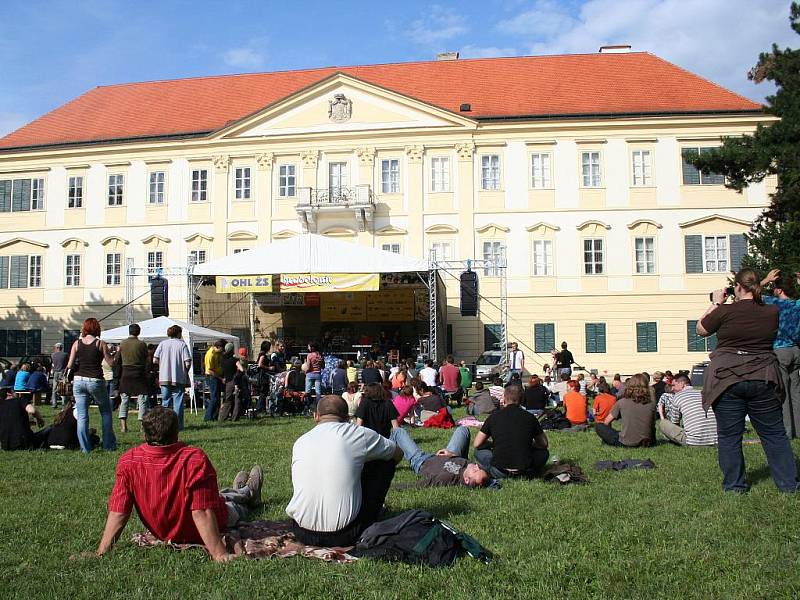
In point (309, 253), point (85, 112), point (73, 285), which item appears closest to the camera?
point (309, 253)

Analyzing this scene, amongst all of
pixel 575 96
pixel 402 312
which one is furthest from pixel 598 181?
pixel 402 312

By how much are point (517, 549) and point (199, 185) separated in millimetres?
31508

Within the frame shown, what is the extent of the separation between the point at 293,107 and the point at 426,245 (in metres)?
8.26

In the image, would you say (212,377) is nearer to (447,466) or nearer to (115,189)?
(447,466)

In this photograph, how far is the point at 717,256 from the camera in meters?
31.6

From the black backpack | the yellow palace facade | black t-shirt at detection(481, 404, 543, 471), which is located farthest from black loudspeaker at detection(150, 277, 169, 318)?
the black backpack

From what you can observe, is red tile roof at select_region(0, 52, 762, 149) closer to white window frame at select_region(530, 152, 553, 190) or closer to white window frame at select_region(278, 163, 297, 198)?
white window frame at select_region(530, 152, 553, 190)

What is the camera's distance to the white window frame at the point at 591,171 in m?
32.3

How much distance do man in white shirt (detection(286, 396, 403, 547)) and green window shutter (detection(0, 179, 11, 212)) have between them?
117 feet

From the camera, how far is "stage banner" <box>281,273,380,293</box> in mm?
21844

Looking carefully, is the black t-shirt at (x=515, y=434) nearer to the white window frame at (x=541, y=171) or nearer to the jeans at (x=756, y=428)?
the jeans at (x=756, y=428)

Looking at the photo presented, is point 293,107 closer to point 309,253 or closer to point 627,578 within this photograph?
point 309,253

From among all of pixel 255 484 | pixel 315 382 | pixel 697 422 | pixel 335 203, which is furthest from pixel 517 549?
pixel 335 203

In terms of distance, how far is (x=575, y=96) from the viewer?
3384cm
